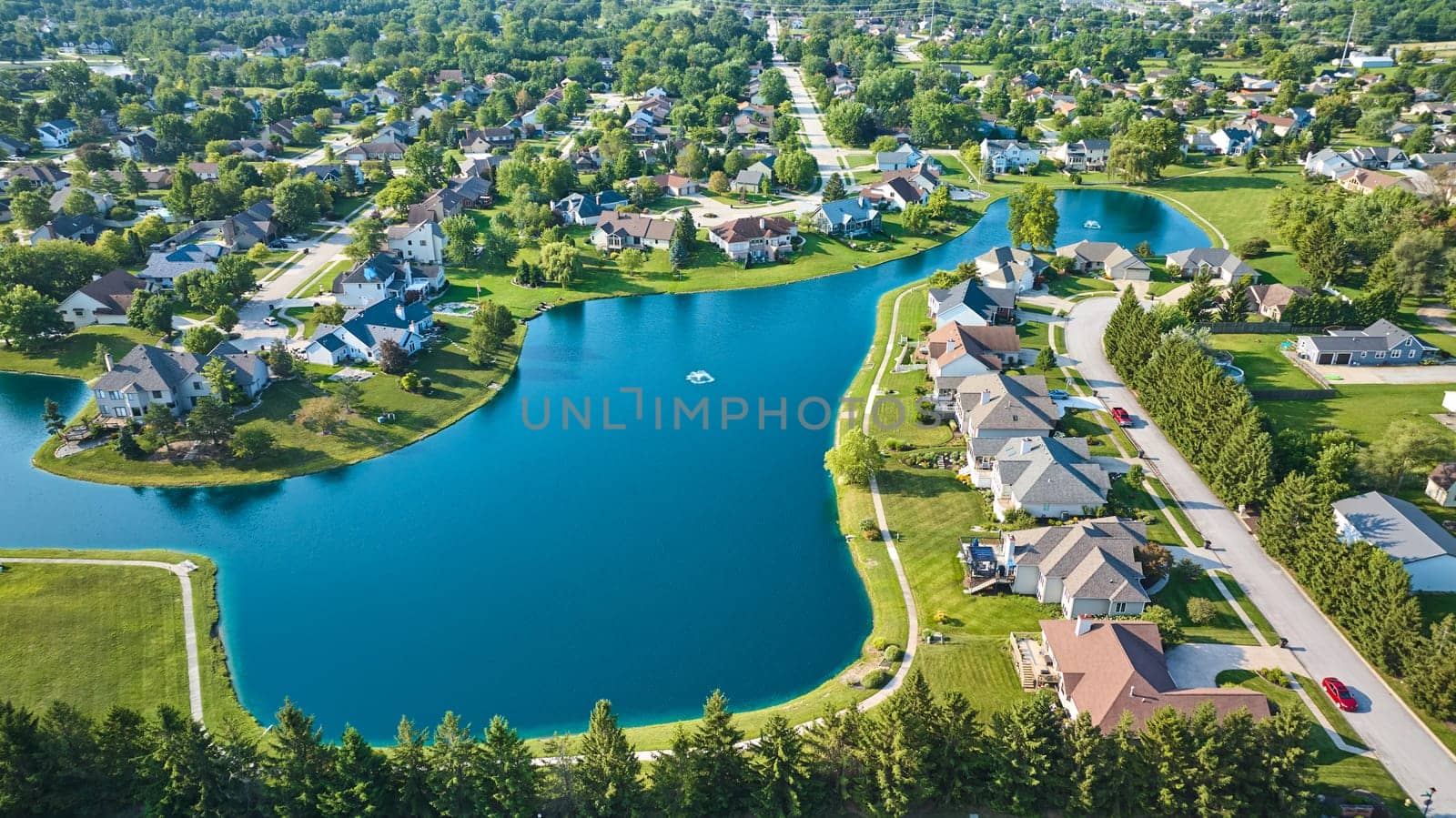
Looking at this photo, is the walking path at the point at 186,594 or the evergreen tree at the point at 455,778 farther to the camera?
the walking path at the point at 186,594

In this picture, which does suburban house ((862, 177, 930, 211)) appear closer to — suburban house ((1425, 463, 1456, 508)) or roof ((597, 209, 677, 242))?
roof ((597, 209, 677, 242))

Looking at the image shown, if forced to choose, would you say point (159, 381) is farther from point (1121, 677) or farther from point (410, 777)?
point (1121, 677)

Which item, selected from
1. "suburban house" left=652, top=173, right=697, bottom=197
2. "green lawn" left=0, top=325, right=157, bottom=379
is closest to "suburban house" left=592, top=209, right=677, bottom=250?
"suburban house" left=652, top=173, right=697, bottom=197

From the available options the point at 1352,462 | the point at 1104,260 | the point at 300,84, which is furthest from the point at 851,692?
the point at 300,84

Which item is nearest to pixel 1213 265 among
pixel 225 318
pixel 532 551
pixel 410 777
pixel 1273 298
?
pixel 1273 298

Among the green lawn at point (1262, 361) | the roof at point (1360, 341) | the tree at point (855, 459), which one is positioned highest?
the roof at point (1360, 341)

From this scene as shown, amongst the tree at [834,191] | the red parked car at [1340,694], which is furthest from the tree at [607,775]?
the tree at [834,191]

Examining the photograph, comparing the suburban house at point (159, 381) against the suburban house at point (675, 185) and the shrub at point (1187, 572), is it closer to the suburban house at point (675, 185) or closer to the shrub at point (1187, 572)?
the shrub at point (1187, 572)
